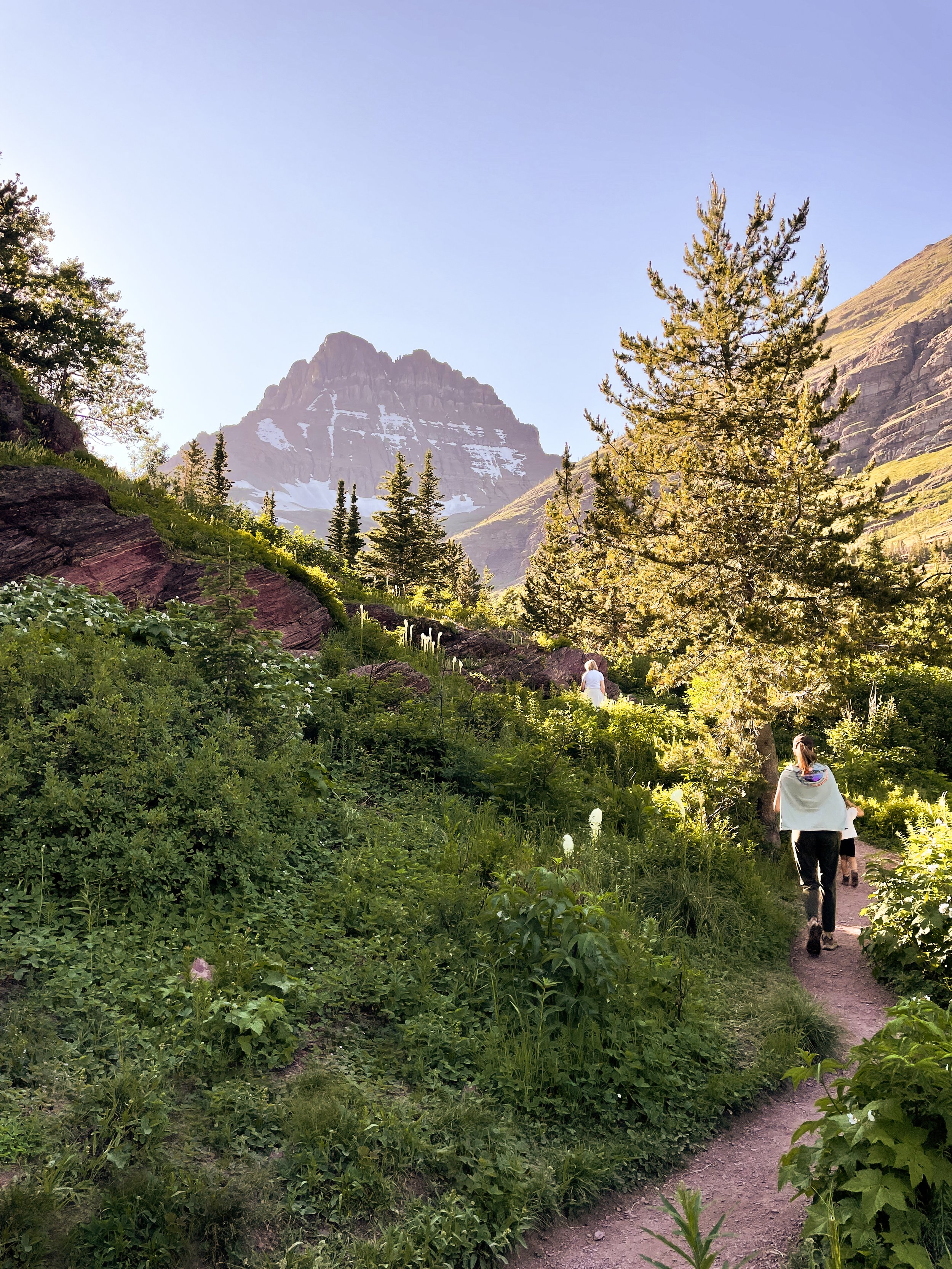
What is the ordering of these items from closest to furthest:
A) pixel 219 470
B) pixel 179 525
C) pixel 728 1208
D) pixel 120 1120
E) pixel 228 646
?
pixel 120 1120, pixel 728 1208, pixel 228 646, pixel 179 525, pixel 219 470

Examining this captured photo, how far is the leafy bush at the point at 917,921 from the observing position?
5109 millimetres

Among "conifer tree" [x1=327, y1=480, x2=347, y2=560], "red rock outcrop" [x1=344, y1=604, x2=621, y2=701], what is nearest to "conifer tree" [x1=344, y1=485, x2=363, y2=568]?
"conifer tree" [x1=327, y1=480, x2=347, y2=560]

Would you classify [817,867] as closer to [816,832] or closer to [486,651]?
[816,832]

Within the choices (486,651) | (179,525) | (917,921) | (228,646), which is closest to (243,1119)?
(228,646)

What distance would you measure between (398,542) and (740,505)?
27.9 metres

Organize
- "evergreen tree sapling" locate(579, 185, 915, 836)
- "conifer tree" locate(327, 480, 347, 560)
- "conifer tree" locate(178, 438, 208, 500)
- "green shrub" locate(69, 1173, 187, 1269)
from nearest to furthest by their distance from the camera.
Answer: "green shrub" locate(69, 1173, 187, 1269)
"evergreen tree sapling" locate(579, 185, 915, 836)
"conifer tree" locate(327, 480, 347, 560)
"conifer tree" locate(178, 438, 208, 500)

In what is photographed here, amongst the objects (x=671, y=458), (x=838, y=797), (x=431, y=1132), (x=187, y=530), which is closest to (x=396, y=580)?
(x=187, y=530)

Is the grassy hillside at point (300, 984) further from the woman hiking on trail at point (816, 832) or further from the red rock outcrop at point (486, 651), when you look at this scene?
the red rock outcrop at point (486, 651)

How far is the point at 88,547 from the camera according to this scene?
9.84m

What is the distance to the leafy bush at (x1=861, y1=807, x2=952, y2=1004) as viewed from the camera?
5.11 meters

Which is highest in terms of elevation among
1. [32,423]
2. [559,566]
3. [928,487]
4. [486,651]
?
[928,487]

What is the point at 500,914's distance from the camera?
4.66 metres

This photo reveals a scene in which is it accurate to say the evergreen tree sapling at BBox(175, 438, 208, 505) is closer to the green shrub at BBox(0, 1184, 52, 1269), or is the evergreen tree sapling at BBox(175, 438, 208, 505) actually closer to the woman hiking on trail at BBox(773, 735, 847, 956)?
the woman hiking on trail at BBox(773, 735, 847, 956)

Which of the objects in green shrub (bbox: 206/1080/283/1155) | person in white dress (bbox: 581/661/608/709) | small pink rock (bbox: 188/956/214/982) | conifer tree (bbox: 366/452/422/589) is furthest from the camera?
conifer tree (bbox: 366/452/422/589)
